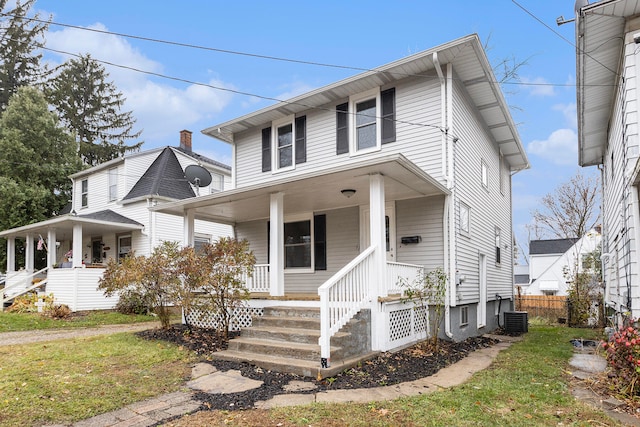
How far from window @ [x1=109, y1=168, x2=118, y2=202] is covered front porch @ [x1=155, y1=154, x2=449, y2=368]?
26.3 feet

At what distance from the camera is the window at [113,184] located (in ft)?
56.9

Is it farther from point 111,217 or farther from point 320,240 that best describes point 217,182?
point 320,240

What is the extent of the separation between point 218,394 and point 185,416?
74 centimetres

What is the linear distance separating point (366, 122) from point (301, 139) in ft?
6.06

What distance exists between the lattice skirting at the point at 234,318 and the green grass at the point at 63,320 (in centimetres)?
433

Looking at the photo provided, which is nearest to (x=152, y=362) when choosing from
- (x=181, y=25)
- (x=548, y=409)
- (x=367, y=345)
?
(x=367, y=345)

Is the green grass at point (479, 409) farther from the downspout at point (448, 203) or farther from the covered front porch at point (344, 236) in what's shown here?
the downspout at point (448, 203)

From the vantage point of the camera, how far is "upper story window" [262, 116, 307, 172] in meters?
10.8

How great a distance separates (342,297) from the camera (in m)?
6.11

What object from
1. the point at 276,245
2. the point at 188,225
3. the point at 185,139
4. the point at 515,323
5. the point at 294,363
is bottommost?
the point at 515,323

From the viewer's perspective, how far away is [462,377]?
5.75m

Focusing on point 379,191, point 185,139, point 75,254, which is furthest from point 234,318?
point 185,139

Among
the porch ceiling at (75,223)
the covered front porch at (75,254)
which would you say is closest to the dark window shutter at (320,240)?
the covered front porch at (75,254)

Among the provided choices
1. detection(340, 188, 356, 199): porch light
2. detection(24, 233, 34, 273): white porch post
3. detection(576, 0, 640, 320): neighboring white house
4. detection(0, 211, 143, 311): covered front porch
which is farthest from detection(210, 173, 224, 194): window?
detection(576, 0, 640, 320): neighboring white house
